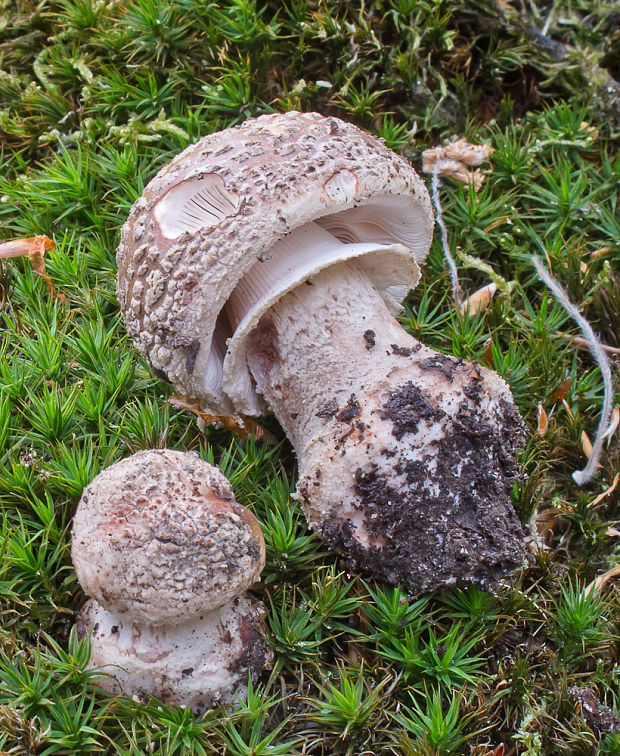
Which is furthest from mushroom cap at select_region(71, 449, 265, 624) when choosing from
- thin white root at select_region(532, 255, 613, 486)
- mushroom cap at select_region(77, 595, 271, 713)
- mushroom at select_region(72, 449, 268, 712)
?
thin white root at select_region(532, 255, 613, 486)

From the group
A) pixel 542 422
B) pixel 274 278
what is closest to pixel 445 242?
pixel 542 422

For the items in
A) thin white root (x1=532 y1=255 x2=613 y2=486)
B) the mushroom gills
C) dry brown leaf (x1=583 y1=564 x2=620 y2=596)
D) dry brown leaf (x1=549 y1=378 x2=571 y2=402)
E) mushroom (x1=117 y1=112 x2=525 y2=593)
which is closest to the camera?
mushroom (x1=117 y1=112 x2=525 y2=593)

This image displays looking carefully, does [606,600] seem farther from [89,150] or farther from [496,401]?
[89,150]

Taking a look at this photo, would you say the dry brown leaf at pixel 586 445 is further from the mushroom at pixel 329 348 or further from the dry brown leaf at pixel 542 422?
the mushroom at pixel 329 348

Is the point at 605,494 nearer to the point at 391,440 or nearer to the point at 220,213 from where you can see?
the point at 391,440

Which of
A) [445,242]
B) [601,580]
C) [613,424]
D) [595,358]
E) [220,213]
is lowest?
[601,580]

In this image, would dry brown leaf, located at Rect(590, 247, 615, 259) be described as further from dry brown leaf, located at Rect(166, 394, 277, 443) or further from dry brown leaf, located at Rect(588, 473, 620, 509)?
dry brown leaf, located at Rect(166, 394, 277, 443)
